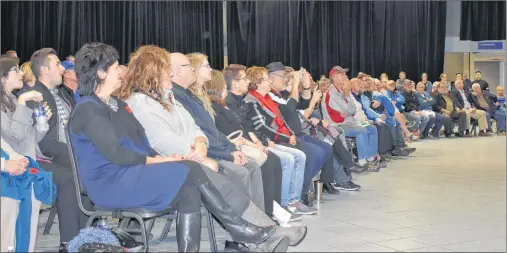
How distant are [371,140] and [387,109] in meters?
1.85

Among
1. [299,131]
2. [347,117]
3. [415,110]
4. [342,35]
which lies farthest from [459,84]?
[299,131]

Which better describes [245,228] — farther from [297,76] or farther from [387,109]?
[387,109]

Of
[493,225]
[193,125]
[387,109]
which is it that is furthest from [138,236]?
[387,109]

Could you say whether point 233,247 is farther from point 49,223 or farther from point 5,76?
point 5,76

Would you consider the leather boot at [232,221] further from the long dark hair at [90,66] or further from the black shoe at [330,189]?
the black shoe at [330,189]

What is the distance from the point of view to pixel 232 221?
4250 mm

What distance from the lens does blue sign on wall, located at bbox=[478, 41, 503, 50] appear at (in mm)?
19197

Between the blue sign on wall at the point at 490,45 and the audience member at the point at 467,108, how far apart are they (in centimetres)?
412

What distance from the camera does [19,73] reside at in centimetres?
473

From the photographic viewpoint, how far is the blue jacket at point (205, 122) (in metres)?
5.01

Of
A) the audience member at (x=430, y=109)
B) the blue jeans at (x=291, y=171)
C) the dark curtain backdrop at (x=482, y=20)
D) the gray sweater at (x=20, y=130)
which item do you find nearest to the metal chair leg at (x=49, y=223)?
the gray sweater at (x=20, y=130)

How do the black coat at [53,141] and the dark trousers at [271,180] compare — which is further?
the dark trousers at [271,180]

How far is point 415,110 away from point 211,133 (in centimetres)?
959

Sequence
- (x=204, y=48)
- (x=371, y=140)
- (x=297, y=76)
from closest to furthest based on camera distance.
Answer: (x=297, y=76) → (x=371, y=140) → (x=204, y=48)
